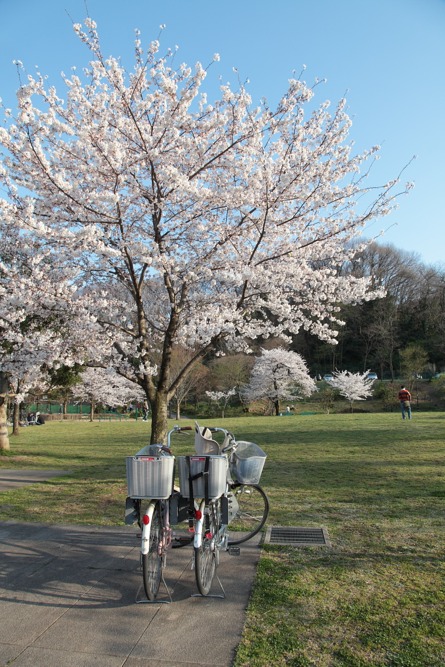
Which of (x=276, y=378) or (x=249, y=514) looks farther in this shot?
(x=276, y=378)

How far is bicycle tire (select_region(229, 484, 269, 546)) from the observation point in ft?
16.5

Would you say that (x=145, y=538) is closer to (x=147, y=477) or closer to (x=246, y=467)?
(x=147, y=477)

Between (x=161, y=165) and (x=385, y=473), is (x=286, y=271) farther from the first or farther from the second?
(x=385, y=473)

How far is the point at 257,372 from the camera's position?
4328cm

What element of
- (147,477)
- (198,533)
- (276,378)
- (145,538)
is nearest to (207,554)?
(198,533)

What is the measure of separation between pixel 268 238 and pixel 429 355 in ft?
159

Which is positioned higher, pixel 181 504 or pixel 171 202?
pixel 171 202

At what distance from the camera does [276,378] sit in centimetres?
4259

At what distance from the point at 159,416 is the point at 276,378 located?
3558 cm

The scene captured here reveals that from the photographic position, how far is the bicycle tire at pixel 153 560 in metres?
3.54

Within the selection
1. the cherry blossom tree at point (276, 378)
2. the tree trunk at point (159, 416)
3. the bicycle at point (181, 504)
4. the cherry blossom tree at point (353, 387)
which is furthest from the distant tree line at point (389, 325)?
the bicycle at point (181, 504)

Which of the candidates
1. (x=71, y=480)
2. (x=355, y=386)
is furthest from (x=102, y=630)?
(x=355, y=386)

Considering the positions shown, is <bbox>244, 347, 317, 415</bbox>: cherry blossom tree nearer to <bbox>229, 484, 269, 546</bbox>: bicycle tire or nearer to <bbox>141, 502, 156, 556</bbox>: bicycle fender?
<bbox>229, 484, 269, 546</bbox>: bicycle tire

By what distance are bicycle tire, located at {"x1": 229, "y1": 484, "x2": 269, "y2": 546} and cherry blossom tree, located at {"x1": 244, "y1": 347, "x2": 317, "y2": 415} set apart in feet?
116
